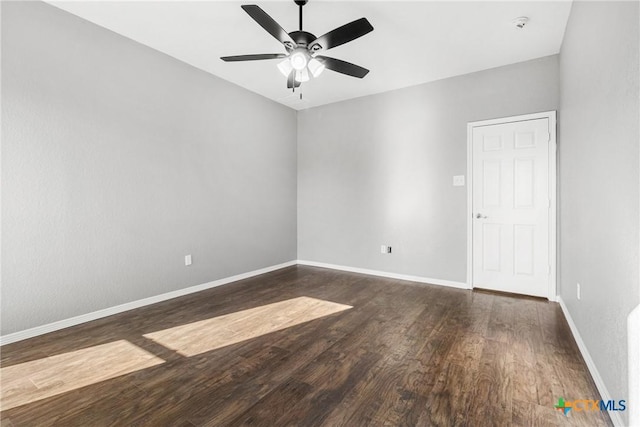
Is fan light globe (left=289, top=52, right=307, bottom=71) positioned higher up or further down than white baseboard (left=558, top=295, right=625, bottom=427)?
higher up

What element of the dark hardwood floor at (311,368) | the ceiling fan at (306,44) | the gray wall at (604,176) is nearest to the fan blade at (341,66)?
the ceiling fan at (306,44)

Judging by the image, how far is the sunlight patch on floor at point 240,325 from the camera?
2.44 metres

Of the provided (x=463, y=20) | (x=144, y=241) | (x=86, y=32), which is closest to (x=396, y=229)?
(x=463, y=20)

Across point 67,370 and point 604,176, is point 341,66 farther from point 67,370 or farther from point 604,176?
point 67,370

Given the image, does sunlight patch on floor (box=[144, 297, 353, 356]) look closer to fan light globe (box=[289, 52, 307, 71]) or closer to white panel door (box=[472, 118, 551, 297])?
white panel door (box=[472, 118, 551, 297])

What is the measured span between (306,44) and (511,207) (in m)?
3.02

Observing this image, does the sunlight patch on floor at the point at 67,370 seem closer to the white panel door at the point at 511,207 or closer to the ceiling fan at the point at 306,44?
the ceiling fan at the point at 306,44

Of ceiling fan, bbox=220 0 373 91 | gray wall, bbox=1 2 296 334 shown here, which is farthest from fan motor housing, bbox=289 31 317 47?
gray wall, bbox=1 2 296 334

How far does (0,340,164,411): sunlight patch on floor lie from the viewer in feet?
5.98

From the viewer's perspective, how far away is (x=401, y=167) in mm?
4477

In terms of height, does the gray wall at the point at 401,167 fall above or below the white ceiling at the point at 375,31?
below

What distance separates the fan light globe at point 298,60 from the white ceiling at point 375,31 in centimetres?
44

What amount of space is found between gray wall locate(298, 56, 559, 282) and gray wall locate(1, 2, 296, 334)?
1348 mm

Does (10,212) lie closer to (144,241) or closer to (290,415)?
(144,241)
